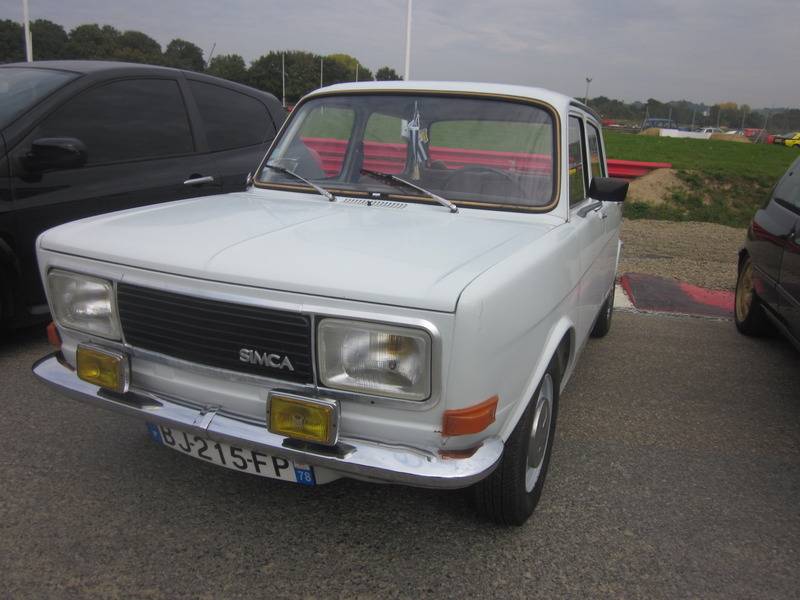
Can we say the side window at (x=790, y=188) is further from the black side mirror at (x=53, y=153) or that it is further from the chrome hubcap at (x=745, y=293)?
the black side mirror at (x=53, y=153)

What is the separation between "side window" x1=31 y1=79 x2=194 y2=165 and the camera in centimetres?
438

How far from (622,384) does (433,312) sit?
2873 mm

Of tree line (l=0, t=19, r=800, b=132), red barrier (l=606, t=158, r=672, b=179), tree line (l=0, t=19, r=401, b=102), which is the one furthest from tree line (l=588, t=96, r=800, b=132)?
red barrier (l=606, t=158, r=672, b=179)

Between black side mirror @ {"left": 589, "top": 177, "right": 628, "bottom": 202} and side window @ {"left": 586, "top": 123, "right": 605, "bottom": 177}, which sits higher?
side window @ {"left": 586, "top": 123, "right": 605, "bottom": 177}

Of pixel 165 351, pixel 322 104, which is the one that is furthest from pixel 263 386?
pixel 322 104

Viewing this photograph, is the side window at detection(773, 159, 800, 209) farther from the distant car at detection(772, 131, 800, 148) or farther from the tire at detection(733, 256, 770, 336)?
the distant car at detection(772, 131, 800, 148)

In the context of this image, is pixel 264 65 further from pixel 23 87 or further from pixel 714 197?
pixel 23 87

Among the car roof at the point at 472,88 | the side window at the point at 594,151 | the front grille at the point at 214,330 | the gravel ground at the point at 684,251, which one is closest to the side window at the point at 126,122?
the car roof at the point at 472,88

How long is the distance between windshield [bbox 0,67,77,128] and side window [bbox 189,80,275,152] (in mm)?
1061

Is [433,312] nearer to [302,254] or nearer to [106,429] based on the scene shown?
[302,254]

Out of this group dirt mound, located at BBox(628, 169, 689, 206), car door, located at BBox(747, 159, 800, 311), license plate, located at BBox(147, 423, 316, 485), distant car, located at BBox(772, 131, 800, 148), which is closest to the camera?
license plate, located at BBox(147, 423, 316, 485)

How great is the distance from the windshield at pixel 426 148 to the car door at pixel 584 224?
9.5 inches

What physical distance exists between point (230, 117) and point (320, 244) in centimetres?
371

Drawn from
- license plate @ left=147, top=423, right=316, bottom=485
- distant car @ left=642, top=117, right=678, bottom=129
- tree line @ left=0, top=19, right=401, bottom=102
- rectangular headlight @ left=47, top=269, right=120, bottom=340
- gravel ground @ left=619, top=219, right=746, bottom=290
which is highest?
tree line @ left=0, top=19, right=401, bottom=102
